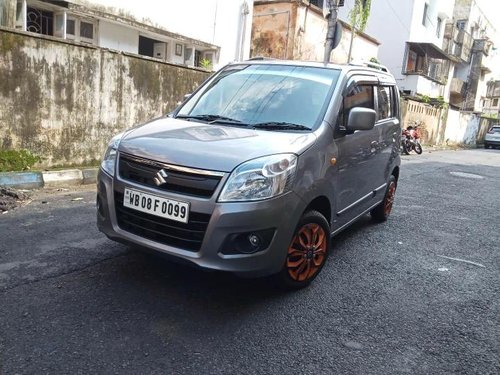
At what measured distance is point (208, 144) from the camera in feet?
9.97

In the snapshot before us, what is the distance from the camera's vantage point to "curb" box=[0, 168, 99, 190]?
19.4 ft

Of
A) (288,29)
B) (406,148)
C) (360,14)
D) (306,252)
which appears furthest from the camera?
(360,14)

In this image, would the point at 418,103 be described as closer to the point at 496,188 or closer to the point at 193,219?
the point at 496,188

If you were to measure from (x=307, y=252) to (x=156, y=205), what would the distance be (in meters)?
1.29

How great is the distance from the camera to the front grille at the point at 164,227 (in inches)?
113

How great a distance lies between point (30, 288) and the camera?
3.20 m

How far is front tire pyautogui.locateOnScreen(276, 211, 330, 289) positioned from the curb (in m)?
4.39

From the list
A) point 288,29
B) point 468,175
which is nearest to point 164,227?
point 468,175

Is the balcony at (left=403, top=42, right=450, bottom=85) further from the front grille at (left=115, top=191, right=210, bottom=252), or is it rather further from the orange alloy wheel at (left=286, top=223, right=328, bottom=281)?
the front grille at (left=115, top=191, right=210, bottom=252)

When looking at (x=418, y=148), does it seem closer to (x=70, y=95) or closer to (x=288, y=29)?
(x=288, y=29)

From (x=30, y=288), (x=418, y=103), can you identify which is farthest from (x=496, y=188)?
(x=418, y=103)

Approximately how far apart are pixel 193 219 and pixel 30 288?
141 cm

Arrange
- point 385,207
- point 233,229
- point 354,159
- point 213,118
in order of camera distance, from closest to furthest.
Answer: point 233,229 → point 213,118 → point 354,159 → point 385,207

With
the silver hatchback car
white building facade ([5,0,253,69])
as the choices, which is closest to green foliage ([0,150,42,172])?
white building facade ([5,0,253,69])
